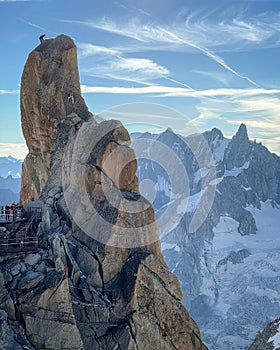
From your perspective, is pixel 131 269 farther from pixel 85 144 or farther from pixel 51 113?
pixel 51 113

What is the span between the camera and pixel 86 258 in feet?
95.9

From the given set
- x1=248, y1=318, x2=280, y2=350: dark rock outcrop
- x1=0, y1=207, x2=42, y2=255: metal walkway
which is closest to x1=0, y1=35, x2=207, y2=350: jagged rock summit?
x1=0, y1=207, x2=42, y2=255: metal walkway

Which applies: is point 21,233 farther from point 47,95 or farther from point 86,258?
point 47,95

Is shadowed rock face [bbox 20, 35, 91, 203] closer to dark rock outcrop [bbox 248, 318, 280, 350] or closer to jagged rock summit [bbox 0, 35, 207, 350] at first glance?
jagged rock summit [bbox 0, 35, 207, 350]

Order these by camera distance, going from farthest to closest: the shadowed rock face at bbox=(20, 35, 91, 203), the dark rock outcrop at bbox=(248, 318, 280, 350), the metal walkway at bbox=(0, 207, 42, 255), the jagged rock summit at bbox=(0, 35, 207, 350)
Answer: the dark rock outcrop at bbox=(248, 318, 280, 350) < the shadowed rock face at bbox=(20, 35, 91, 203) < the metal walkway at bbox=(0, 207, 42, 255) < the jagged rock summit at bbox=(0, 35, 207, 350)

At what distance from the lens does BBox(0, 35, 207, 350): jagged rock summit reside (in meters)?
23.8

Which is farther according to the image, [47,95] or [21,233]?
[47,95]

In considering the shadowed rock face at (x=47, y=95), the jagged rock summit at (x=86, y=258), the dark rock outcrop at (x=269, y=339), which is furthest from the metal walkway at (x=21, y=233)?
the dark rock outcrop at (x=269, y=339)

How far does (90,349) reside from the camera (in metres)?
25.9

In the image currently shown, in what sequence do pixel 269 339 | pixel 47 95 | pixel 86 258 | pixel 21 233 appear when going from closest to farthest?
pixel 86 258
pixel 21 233
pixel 47 95
pixel 269 339

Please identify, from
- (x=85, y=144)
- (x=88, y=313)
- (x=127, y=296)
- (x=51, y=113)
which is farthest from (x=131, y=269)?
(x=51, y=113)

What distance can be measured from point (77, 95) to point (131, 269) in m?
16.5

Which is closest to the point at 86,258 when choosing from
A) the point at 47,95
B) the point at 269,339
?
the point at 47,95

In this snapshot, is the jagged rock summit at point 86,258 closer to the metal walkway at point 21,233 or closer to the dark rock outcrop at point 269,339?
the metal walkway at point 21,233
